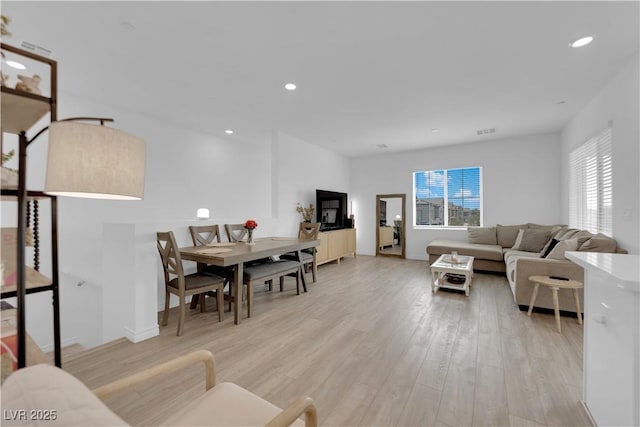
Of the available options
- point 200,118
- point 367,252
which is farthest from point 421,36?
point 367,252

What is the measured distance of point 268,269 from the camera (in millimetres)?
3387

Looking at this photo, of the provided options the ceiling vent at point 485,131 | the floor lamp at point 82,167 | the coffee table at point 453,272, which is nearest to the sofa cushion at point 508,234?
the coffee table at point 453,272

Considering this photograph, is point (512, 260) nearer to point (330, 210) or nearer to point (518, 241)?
point (518, 241)

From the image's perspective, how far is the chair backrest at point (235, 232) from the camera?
3.94m

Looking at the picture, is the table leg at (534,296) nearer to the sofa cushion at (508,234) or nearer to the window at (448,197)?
the sofa cushion at (508,234)

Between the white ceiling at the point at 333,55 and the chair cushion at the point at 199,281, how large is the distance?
7.28 ft

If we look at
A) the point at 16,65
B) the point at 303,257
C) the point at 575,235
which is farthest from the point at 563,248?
the point at 16,65

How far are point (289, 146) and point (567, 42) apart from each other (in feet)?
13.9

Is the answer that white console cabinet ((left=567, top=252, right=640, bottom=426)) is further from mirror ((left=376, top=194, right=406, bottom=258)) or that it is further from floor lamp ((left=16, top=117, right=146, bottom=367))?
mirror ((left=376, top=194, right=406, bottom=258))

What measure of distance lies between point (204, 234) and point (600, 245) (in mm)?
4680

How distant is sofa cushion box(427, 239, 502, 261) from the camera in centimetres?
502

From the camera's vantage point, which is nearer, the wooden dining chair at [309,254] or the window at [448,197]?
the wooden dining chair at [309,254]

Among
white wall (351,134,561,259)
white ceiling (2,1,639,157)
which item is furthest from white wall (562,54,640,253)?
white wall (351,134,561,259)

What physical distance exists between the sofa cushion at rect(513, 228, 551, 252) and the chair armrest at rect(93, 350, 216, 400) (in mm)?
5713
